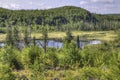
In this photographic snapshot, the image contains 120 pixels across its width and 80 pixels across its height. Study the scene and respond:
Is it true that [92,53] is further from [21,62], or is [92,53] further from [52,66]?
[21,62]

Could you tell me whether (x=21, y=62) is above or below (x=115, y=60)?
below

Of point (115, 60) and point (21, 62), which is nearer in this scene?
point (115, 60)

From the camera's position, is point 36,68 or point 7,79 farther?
point 36,68

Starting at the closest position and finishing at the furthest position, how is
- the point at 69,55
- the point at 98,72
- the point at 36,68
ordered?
the point at 98,72
the point at 36,68
the point at 69,55

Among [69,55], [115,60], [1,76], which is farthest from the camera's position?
[69,55]

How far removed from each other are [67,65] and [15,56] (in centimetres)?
1313

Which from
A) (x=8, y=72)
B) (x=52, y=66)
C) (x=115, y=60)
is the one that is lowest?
(x=52, y=66)

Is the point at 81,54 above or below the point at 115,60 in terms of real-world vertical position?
below

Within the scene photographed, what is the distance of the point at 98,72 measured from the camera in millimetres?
31516

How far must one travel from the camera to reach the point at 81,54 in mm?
71312

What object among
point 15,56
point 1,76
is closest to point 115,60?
point 1,76

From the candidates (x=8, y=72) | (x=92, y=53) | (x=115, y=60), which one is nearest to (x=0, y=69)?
(x=8, y=72)

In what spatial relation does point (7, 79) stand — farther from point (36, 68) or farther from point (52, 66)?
point (52, 66)

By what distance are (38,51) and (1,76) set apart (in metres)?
34.8
